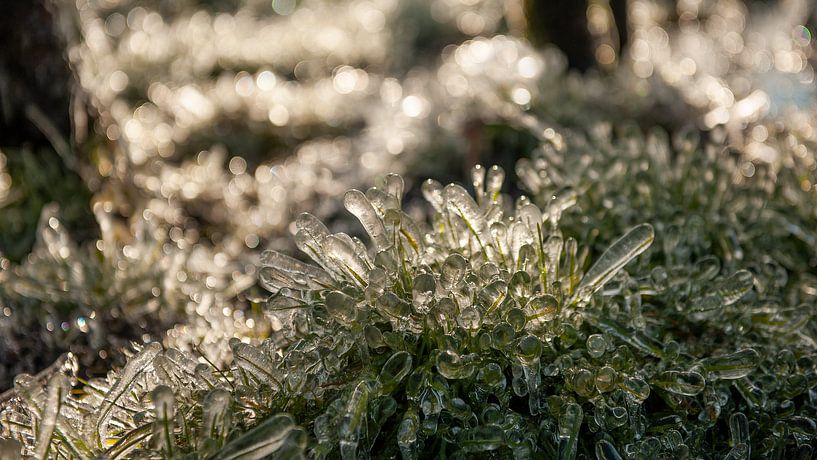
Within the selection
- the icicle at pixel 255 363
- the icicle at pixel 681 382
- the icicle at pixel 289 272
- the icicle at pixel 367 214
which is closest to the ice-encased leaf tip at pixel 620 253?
the icicle at pixel 681 382

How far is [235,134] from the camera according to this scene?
225 inches

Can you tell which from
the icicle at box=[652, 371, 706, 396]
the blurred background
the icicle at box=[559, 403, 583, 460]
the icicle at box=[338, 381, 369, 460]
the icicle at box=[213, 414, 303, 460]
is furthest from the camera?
the blurred background

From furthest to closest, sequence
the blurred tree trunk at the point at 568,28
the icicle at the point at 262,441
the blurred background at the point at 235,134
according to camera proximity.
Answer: the blurred tree trunk at the point at 568,28, the blurred background at the point at 235,134, the icicle at the point at 262,441

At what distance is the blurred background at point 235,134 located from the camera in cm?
274

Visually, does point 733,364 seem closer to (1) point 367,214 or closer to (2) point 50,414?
(1) point 367,214

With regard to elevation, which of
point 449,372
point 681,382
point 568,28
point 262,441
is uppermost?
point 262,441

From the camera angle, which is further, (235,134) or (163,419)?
(235,134)

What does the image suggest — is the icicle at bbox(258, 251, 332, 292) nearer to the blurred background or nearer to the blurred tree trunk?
the blurred background

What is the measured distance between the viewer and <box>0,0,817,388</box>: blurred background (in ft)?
9.00

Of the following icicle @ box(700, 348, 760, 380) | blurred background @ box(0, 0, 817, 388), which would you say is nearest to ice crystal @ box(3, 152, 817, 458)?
icicle @ box(700, 348, 760, 380)

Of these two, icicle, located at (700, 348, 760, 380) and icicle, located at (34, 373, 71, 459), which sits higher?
icicle, located at (34, 373, 71, 459)

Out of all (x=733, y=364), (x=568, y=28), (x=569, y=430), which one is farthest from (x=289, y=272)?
(x=568, y=28)

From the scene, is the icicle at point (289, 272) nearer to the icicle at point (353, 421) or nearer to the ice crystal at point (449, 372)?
the ice crystal at point (449, 372)

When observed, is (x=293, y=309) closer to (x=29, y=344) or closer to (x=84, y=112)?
(x=29, y=344)
